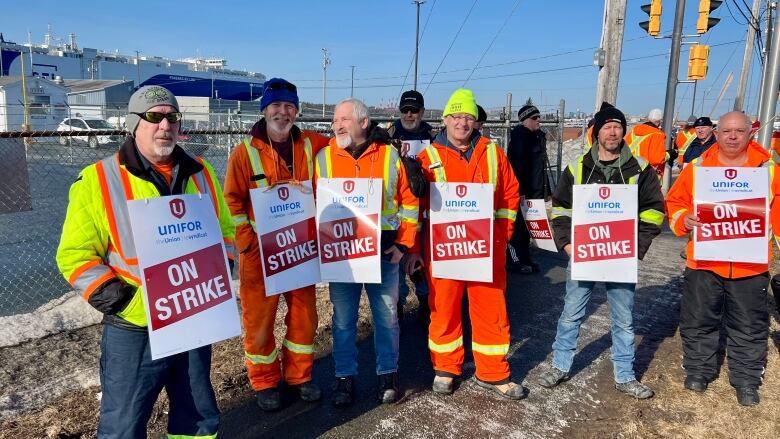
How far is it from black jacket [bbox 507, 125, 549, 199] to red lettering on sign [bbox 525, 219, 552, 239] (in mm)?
1842

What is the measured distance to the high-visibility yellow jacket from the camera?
7.63 feet

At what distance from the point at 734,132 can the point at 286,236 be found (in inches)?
124

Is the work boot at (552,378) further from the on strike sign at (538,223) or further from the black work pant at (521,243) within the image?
the black work pant at (521,243)

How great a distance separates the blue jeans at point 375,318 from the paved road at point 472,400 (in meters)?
0.28

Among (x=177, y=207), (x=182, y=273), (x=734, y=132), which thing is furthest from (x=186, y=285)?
(x=734, y=132)

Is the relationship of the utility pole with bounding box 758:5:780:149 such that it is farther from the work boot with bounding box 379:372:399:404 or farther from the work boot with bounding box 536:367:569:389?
the work boot with bounding box 379:372:399:404

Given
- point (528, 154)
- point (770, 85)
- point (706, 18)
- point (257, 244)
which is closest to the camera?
point (257, 244)

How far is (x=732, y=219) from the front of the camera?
152 inches

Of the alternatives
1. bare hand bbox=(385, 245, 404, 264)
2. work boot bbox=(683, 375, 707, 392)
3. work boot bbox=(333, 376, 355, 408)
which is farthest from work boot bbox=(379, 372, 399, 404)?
work boot bbox=(683, 375, 707, 392)

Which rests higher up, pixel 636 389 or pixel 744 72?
pixel 744 72

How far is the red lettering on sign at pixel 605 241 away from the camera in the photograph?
12.8 feet

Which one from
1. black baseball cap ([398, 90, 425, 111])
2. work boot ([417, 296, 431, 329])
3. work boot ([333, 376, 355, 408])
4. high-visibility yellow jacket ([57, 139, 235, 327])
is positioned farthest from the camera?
black baseball cap ([398, 90, 425, 111])

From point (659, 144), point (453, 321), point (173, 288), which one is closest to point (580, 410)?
point (453, 321)

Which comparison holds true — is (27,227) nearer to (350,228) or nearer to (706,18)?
(350,228)
